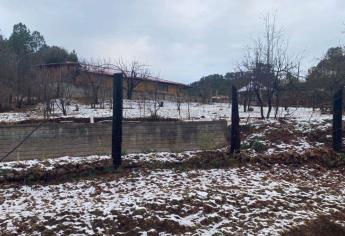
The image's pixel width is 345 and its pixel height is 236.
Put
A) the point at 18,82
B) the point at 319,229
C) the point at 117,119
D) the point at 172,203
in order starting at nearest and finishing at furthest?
1. the point at 319,229
2. the point at 172,203
3. the point at 117,119
4. the point at 18,82

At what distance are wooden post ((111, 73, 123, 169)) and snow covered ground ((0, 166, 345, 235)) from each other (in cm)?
47

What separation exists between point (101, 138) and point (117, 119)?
9.81ft

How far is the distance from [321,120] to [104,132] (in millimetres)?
6087

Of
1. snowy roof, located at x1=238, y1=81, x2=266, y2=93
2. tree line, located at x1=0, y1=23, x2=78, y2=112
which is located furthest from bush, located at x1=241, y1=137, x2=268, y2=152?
tree line, located at x1=0, y1=23, x2=78, y2=112

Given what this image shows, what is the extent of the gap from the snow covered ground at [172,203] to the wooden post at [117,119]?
0.47 m

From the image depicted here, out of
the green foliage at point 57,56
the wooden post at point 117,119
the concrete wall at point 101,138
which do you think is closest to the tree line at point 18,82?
the green foliage at point 57,56

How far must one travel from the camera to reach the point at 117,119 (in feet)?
22.9

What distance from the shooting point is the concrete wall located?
9.43 meters

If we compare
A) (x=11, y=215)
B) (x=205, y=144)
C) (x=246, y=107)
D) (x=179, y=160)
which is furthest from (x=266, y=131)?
(x=246, y=107)

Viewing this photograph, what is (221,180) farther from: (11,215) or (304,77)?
(304,77)

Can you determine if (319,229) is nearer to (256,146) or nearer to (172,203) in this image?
(172,203)

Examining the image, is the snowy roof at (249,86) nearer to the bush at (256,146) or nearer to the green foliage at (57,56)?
the bush at (256,146)

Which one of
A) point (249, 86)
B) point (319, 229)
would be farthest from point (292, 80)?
point (319, 229)

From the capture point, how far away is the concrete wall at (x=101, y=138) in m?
9.43
